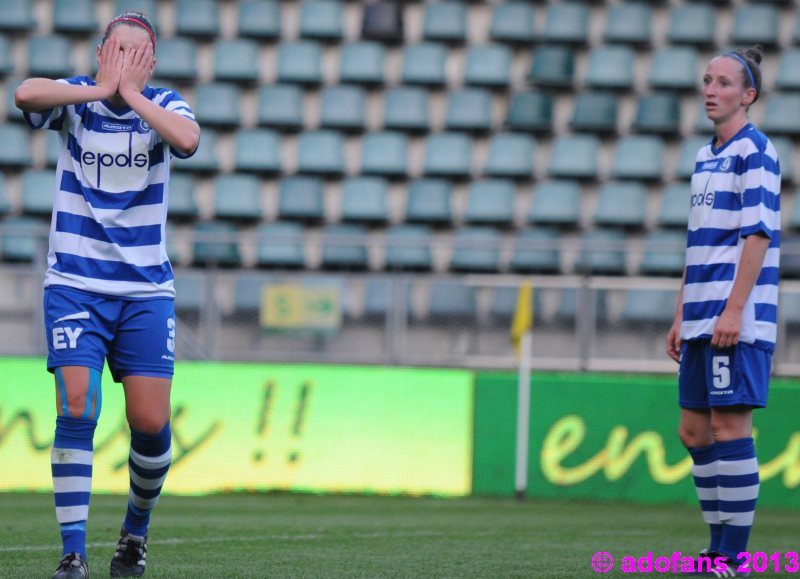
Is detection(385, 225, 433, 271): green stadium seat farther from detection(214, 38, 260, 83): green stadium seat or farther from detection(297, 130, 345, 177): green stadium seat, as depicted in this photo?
Result: detection(214, 38, 260, 83): green stadium seat

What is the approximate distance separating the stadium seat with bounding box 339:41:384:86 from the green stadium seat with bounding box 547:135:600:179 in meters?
2.15

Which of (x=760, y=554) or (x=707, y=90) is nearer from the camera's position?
(x=707, y=90)

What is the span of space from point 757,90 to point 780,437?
4771 millimetres

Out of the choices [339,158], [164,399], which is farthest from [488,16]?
[164,399]

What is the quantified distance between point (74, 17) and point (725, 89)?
11.2m

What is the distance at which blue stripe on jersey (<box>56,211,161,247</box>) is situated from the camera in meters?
4.15

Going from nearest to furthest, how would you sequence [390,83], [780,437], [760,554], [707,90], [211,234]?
[707,90]
[760,554]
[780,437]
[211,234]
[390,83]

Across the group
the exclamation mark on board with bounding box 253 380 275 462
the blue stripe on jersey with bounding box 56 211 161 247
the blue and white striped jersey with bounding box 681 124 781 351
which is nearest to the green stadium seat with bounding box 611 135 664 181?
the exclamation mark on board with bounding box 253 380 275 462

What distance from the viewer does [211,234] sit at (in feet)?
34.7

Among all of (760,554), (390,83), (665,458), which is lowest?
(665,458)

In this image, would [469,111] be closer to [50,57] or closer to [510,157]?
[510,157]

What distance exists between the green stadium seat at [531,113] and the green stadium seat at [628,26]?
3.60 feet

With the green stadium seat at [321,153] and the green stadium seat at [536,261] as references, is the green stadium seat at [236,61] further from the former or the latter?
the green stadium seat at [536,261]

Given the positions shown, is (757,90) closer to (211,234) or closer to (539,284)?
(539,284)
